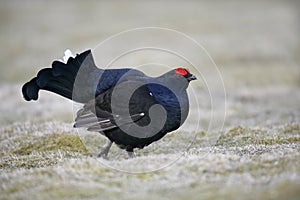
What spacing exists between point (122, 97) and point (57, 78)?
1.41 meters

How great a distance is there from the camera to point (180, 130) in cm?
1387

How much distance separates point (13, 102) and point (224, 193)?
1306 cm

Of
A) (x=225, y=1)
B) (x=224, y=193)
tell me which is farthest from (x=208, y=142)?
(x=225, y=1)

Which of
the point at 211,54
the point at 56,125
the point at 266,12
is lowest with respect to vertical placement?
the point at 56,125

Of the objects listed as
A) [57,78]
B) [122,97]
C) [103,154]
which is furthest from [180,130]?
[57,78]

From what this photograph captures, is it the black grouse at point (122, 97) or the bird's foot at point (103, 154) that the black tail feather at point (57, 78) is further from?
the bird's foot at point (103, 154)

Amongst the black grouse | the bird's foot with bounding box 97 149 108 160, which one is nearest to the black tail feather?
the black grouse

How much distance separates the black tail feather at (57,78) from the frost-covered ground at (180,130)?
1.36 metres

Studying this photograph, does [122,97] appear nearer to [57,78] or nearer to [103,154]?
[103,154]

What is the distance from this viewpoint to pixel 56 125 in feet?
44.3

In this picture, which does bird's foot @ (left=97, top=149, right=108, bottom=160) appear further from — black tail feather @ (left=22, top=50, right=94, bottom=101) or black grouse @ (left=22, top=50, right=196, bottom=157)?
black tail feather @ (left=22, top=50, right=94, bottom=101)

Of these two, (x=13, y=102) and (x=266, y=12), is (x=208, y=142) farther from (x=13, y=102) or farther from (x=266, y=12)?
(x=266, y=12)

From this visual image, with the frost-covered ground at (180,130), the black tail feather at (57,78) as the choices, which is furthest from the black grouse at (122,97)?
the frost-covered ground at (180,130)

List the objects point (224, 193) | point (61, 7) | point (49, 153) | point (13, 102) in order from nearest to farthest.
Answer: point (224, 193), point (49, 153), point (13, 102), point (61, 7)
